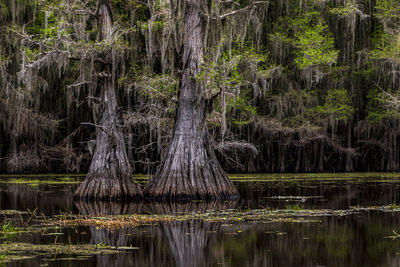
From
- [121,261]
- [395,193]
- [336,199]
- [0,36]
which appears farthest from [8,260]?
[0,36]

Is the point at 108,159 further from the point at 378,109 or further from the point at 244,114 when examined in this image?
the point at 378,109

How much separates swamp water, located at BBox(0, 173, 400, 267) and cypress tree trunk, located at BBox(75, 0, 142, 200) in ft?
3.12

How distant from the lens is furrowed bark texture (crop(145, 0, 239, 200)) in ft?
50.4

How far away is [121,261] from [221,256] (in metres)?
1.16

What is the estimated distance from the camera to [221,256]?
7.12 metres

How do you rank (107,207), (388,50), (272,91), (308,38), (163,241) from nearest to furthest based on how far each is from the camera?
(163,241)
(107,207)
(308,38)
(388,50)
(272,91)

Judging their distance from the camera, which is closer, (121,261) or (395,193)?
(121,261)

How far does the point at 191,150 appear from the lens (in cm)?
1569

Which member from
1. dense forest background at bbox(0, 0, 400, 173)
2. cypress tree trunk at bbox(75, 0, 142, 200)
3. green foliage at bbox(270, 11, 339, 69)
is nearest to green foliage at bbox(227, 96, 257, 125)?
dense forest background at bbox(0, 0, 400, 173)

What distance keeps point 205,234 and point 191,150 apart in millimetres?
6797

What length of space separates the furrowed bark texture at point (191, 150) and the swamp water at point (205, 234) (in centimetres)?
101

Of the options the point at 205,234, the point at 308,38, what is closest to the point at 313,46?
the point at 308,38

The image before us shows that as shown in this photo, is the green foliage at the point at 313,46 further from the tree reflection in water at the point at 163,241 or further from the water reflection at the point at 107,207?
the tree reflection in water at the point at 163,241

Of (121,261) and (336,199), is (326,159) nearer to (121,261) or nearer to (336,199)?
(336,199)
